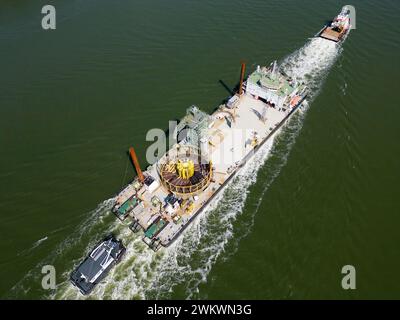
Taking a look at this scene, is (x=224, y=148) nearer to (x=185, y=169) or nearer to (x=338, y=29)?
(x=185, y=169)

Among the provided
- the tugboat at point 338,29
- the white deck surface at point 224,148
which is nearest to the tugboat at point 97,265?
the white deck surface at point 224,148

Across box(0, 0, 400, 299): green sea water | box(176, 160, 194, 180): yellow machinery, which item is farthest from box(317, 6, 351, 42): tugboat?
box(176, 160, 194, 180): yellow machinery

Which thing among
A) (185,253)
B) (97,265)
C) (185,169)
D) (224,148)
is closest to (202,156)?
(224,148)

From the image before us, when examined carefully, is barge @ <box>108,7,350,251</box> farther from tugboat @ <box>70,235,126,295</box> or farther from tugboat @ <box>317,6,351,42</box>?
tugboat @ <box>317,6,351,42</box>

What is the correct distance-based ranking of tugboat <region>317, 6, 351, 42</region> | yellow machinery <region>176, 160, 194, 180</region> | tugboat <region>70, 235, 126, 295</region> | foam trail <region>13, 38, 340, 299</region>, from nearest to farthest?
tugboat <region>70, 235, 126, 295</region> → foam trail <region>13, 38, 340, 299</region> → yellow machinery <region>176, 160, 194, 180</region> → tugboat <region>317, 6, 351, 42</region>

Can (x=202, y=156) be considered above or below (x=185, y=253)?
above
